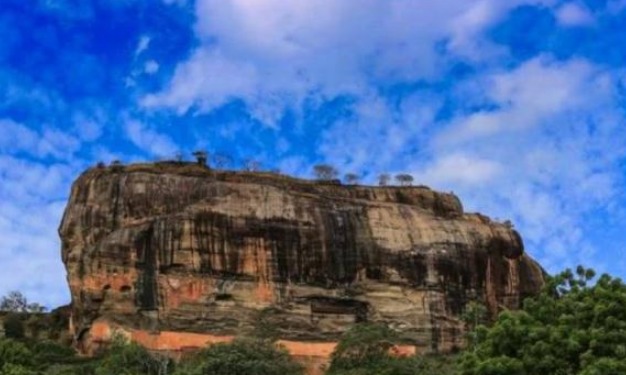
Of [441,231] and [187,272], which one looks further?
[441,231]

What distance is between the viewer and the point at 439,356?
5778 cm

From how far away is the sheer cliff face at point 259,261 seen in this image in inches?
2250

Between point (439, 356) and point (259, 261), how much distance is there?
40.7 ft

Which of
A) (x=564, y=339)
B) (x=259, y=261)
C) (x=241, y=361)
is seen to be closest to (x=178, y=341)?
(x=259, y=261)

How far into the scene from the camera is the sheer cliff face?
5716 cm

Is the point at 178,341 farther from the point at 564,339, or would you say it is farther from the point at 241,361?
the point at 564,339

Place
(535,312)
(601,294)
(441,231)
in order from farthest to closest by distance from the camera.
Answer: (441,231) < (535,312) < (601,294)

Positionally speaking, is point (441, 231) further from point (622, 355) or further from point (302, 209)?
point (622, 355)

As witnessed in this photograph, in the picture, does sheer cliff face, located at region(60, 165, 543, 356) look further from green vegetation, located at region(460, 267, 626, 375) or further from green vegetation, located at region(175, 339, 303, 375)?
green vegetation, located at region(460, 267, 626, 375)

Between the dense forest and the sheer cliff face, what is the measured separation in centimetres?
286

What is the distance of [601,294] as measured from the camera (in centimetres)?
2311

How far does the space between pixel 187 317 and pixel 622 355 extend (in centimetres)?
3861

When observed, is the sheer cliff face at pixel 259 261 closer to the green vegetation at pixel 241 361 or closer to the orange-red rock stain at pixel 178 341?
the orange-red rock stain at pixel 178 341

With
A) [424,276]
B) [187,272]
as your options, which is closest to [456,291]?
[424,276]
